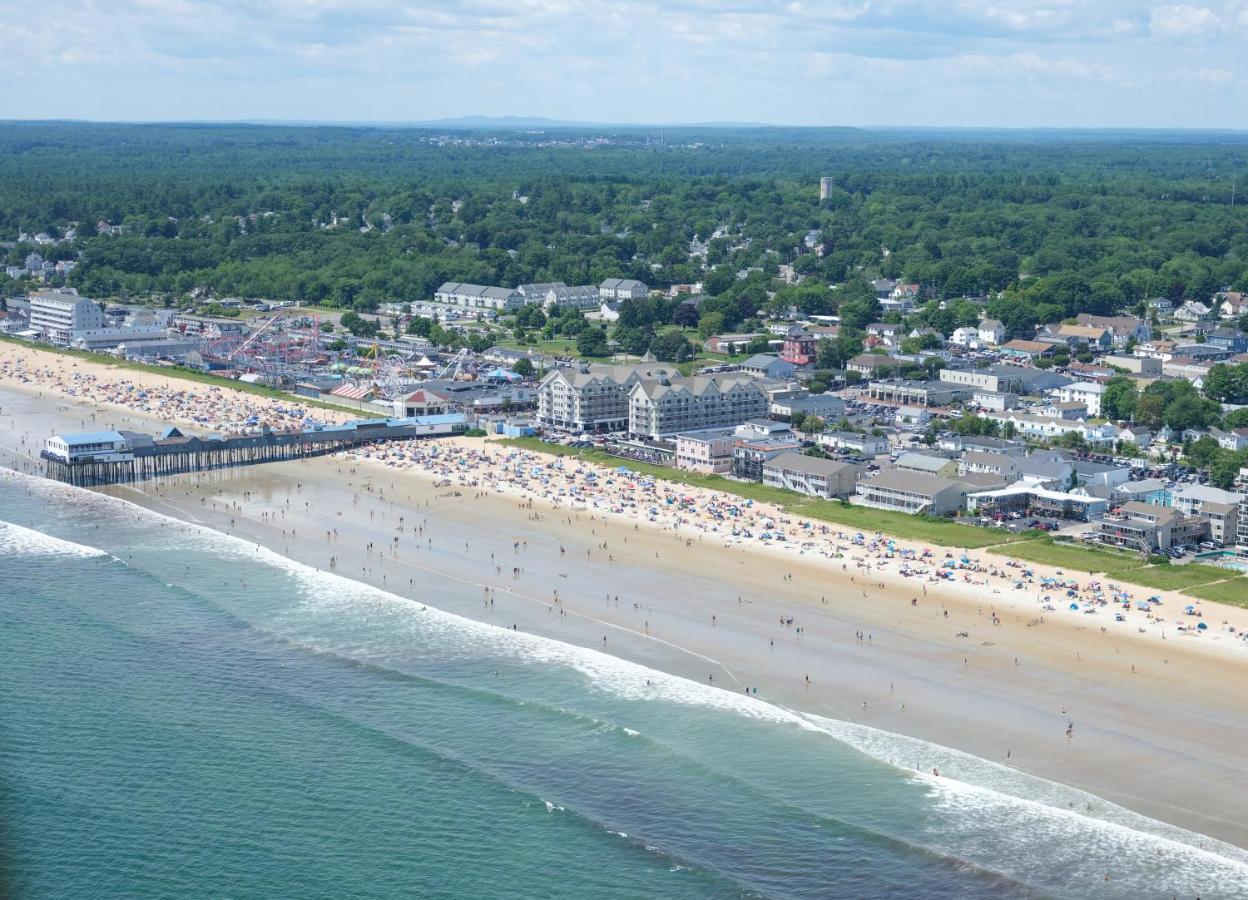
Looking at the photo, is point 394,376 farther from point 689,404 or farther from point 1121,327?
point 1121,327

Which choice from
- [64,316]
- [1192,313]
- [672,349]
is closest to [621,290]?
[672,349]

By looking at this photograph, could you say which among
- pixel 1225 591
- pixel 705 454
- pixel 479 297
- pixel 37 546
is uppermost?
pixel 479 297

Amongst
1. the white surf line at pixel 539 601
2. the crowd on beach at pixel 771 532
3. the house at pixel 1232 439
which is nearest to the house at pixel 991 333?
the house at pixel 1232 439

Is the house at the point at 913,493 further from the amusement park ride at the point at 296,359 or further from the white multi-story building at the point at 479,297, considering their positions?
the white multi-story building at the point at 479,297

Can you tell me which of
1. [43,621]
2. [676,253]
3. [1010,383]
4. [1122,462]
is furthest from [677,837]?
[676,253]

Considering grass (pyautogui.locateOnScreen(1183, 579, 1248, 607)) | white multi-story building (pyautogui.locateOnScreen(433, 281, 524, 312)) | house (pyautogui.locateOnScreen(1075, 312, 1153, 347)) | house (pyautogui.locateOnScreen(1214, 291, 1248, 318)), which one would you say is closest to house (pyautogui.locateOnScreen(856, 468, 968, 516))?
grass (pyautogui.locateOnScreen(1183, 579, 1248, 607))

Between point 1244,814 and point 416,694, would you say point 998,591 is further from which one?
point 416,694
